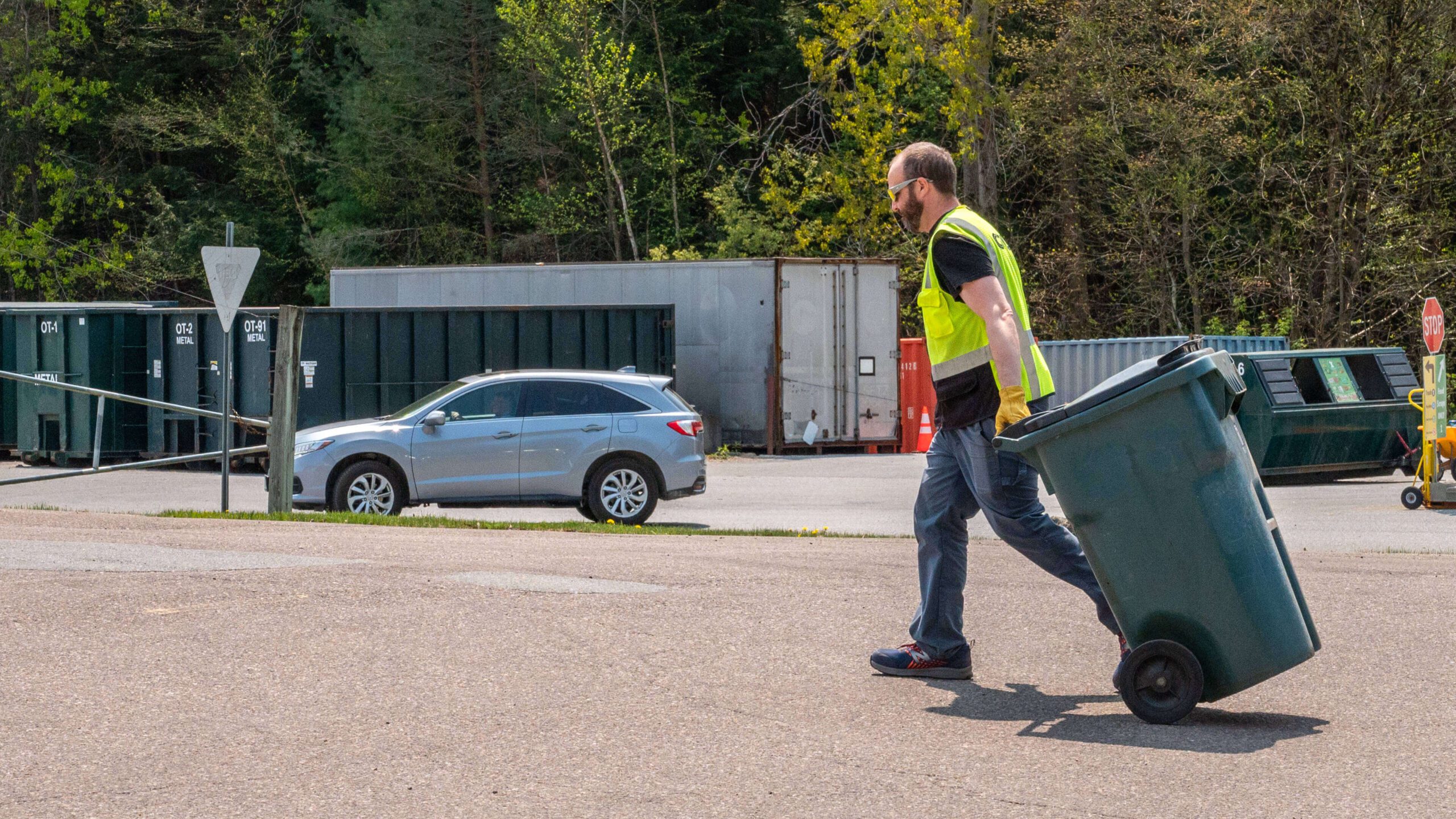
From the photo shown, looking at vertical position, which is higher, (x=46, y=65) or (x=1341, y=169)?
(x=46, y=65)

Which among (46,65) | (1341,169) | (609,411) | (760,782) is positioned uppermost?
(46,65)

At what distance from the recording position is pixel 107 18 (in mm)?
44562

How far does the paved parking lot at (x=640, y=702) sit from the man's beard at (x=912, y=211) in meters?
1.69

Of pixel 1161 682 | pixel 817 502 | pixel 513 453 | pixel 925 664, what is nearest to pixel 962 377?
pixel 925 664

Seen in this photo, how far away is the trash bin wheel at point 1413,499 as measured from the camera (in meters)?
15.0

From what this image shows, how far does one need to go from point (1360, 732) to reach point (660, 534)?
23.6ft

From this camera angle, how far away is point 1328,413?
18.1 meters

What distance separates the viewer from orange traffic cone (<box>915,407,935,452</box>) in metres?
23.6

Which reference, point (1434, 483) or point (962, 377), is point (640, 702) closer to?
point (962, 377)

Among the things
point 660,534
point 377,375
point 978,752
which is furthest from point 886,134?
point 978,752

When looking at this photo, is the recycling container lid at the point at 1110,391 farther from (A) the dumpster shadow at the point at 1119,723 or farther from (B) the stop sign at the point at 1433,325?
(B) the stop sign at the point at 1433,325

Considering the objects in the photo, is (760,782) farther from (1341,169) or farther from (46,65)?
(46,65)

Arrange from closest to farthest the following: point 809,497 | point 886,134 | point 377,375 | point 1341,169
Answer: point 809,497
point 377,375
point 1341,169
point 886,134

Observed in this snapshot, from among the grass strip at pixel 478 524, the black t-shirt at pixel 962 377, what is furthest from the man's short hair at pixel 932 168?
the grass strip at pixel 478 524
